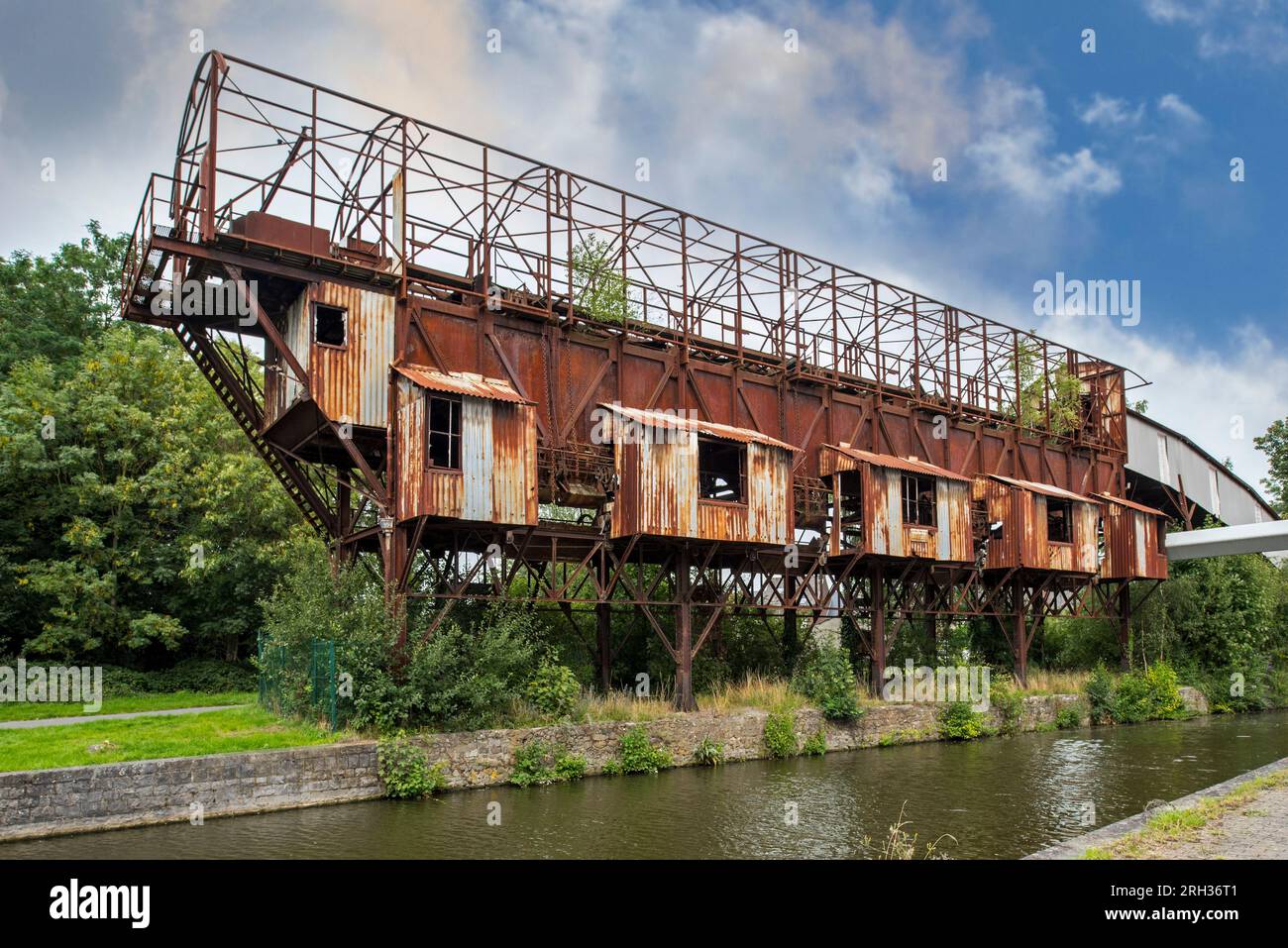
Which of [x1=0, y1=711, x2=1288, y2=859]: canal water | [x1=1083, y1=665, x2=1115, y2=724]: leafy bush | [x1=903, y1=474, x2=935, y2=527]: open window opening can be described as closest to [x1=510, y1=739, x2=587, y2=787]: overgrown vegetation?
[x1=0, y1=711, x2=1288, y2=859]: canal water

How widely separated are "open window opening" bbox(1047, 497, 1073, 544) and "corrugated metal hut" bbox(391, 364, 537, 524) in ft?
73.1

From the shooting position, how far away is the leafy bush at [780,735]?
2494 cm

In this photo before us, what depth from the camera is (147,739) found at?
1803 cm

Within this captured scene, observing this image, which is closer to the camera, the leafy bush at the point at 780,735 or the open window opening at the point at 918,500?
the leafy bush at the point at 780,735

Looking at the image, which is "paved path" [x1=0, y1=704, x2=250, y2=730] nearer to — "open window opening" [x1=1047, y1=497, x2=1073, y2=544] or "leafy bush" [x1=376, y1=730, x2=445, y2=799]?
"leafy bush" [x1=376, y1=730, x2=445, y2=799]

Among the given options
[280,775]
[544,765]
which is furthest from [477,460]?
[280,775]

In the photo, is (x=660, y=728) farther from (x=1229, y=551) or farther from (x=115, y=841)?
(x=1229, y=551)

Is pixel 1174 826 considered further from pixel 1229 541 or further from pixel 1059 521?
pixel 1229 541

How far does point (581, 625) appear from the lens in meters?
30.7

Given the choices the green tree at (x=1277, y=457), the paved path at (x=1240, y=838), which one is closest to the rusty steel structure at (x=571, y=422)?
the paved path at (x=1240, y=838)

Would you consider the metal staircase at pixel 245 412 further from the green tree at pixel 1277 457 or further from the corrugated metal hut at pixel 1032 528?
the green tree at pixel 1277 457

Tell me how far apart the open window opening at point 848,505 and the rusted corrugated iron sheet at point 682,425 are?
3756mm
